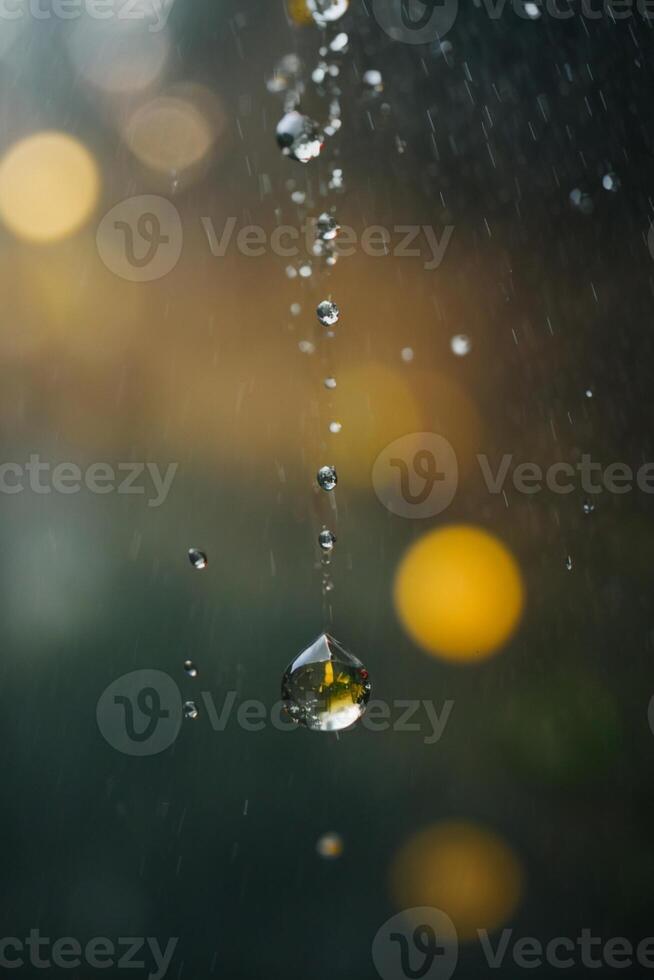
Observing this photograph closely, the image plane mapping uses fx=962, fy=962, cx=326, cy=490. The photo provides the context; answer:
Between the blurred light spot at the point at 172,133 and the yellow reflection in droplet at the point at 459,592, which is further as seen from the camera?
the blurred light spot at the point at 172,133

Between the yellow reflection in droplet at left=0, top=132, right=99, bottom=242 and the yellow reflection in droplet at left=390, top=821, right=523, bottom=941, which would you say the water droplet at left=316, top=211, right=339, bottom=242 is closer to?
the yellow reflection in droplet at left=0, top=132, right=99, bottom=242

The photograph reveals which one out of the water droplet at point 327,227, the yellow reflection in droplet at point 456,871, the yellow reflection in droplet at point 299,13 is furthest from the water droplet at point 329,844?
the yellow reflection in droplet at point 299,13

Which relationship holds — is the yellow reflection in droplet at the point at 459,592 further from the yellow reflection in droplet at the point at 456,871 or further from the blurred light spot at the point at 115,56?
the blurred light spot at the point at 115,56

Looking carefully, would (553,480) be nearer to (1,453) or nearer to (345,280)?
(345,280)

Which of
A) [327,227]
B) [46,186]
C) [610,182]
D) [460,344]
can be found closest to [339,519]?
[460,344]

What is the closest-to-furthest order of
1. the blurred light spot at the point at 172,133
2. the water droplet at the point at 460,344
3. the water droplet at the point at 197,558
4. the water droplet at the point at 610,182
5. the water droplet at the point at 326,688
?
1. the water droplet at the point at 326,688
2. the water droplet at the point at 197,558
3. the water droplet at the point at 610,182
4. the water droplet at the point at 460,344
5. the blurred light spot at the point at 172,133

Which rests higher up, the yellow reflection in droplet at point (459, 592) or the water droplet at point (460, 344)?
the water droplet at point (460, 344)
